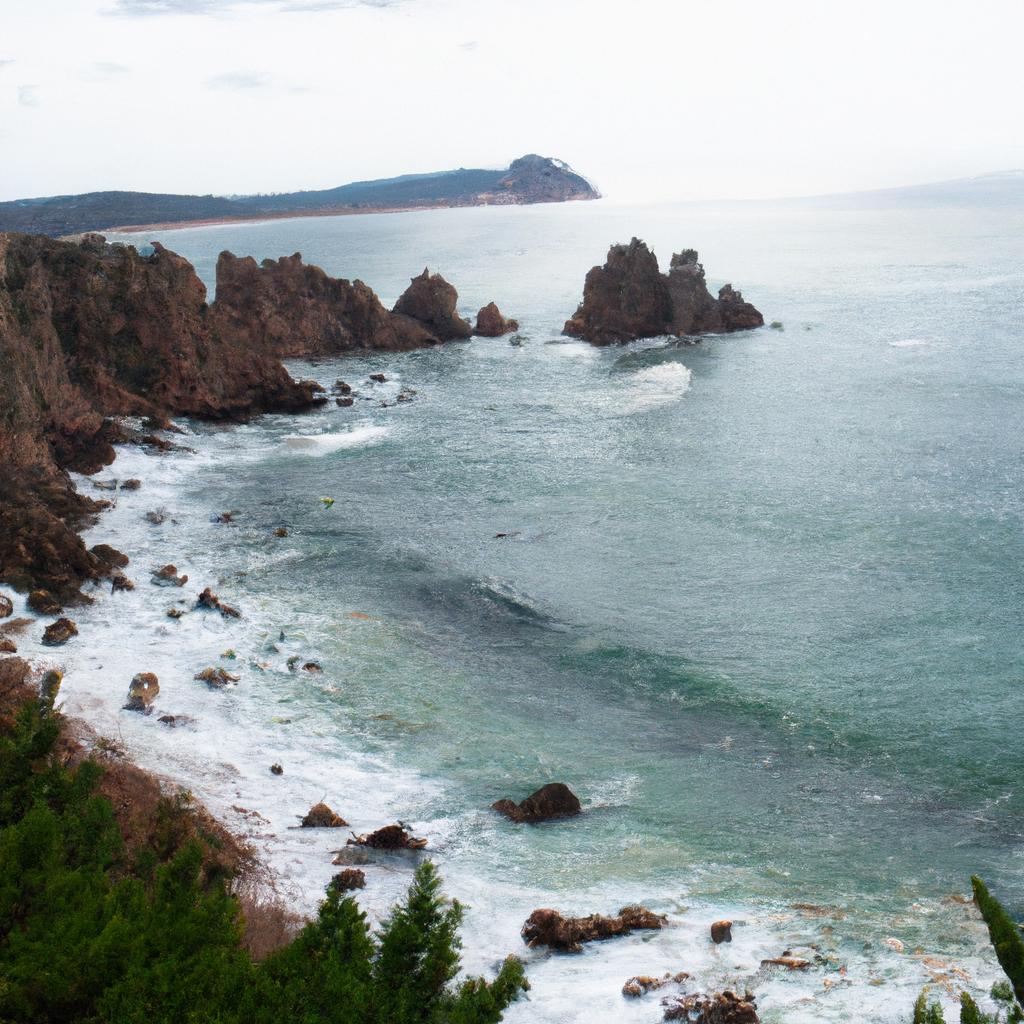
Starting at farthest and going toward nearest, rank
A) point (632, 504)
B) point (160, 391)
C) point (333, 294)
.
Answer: point (333, 294)
point (160, 391)
point (632, 504)

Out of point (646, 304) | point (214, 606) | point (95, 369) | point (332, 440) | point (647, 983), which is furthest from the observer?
point (646, 304)

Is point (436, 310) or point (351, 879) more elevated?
point (436, 310)

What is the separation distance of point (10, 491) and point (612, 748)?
1758 cm

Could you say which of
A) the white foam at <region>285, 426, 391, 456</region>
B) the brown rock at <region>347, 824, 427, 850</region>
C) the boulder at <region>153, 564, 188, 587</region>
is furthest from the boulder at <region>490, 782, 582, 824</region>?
the white foam at <region>285, 426, 391, 456</region>

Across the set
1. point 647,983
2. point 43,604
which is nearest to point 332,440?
point 43,604

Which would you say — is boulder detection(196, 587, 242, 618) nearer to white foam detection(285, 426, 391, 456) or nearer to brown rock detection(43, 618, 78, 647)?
brown rock detection(43, 618, 78, 647)

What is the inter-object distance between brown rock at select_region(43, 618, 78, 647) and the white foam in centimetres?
1917

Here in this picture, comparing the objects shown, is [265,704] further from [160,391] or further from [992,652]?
[160,391]

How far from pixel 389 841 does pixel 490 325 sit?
57.4 metres

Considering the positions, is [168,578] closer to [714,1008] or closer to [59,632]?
[59,632]

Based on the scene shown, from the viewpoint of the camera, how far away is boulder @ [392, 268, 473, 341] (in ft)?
226

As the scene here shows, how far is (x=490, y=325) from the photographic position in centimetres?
7106

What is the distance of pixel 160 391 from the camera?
44.7m

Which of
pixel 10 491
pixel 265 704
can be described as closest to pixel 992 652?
pixel 265 704
